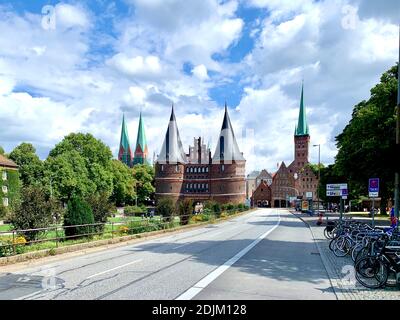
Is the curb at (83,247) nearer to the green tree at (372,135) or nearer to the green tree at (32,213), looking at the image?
the green tree at (32,213)

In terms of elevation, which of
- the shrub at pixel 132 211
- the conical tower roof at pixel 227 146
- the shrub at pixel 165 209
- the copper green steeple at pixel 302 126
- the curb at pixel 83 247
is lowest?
the shrub at pixel 132 211

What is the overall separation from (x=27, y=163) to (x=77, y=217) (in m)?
57.1

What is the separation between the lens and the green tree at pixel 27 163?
66.6 metres

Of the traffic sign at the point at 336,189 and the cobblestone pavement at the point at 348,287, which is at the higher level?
the traffic sign at the point at 336,189

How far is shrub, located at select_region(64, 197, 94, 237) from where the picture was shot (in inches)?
743

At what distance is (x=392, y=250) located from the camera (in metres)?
9.45

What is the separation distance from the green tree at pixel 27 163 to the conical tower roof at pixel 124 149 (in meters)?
80.9

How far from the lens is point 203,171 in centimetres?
10494

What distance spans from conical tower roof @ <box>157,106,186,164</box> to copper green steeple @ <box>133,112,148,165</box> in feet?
186

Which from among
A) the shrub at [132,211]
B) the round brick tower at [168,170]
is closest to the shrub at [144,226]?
the shrub at [132,211]

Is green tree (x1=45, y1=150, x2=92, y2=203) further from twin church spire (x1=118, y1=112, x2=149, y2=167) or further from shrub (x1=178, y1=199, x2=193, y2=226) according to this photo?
twin church spire (x1=118, y1=112, x2=149, y2=167)

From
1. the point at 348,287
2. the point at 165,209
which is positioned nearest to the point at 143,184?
the point at 165,209

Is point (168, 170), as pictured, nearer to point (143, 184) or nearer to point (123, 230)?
point (143, 184)

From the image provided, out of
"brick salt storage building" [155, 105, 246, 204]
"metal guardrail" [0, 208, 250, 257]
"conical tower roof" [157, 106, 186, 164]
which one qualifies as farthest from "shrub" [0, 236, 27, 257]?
"conical tower roof" [157, 106, 186, 164]
